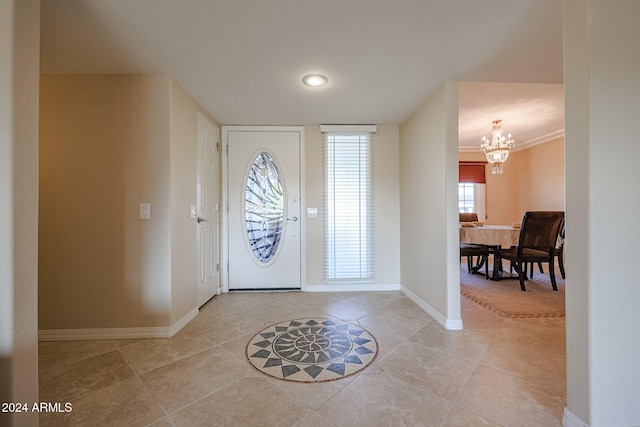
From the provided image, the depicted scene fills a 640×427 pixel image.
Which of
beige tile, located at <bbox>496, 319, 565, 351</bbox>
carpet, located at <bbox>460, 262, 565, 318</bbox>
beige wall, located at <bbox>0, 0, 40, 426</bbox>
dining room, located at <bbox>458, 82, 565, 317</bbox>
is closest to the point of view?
beige wall, located at <bbox>0, 0, 40, 426</bbox>

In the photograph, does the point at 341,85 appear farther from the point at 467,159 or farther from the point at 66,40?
the point at 467,159

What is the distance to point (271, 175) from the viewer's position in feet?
11.0

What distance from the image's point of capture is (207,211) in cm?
289

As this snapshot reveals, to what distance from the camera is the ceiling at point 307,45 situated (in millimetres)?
1415

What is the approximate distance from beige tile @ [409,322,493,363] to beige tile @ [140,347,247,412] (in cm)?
141

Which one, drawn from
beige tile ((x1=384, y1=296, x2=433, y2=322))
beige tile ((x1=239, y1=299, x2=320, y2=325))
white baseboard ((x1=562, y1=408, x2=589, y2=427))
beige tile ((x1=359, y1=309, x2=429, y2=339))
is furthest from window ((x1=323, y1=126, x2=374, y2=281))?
white baseboard ((x1=562, y1=408, x2=589, y2=427))

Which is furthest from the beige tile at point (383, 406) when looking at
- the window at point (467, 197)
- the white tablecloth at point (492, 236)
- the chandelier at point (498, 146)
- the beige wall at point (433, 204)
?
the window at point (467, 197)

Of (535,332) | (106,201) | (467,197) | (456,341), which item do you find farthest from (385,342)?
(467,197)

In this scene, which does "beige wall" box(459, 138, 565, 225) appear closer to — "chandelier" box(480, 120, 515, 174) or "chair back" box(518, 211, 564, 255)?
"chandelier" box(480, 120, 515, 174)

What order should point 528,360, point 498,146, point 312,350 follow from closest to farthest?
point 528,360 < point 312,350 < point 498,146

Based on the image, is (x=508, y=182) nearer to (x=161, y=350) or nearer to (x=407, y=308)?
(x=407, y=308)

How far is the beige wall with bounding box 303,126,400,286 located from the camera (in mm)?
3320

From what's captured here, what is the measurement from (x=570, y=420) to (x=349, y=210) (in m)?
2.55

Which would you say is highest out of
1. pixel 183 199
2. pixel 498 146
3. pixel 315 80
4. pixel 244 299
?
pixel 315 80
